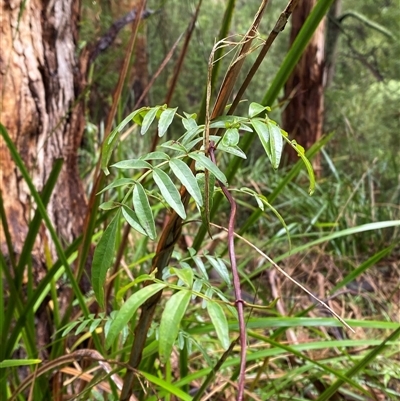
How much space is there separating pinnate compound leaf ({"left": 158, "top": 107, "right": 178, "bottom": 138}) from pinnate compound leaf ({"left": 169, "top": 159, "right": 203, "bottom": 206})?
0.03 metres

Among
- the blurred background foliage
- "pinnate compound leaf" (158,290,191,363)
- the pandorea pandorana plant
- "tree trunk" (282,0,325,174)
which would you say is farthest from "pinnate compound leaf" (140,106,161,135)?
"tree trunk" (282,0,325,174)

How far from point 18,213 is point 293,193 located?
1723mm

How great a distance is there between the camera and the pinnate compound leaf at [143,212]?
0.21 metres

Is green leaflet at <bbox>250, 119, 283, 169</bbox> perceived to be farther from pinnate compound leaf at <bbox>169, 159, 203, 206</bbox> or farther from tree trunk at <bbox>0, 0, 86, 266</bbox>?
tree trunk at <bbox>0, 0, 86, 266</bbox>

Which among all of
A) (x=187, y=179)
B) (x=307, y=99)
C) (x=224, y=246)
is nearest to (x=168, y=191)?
(x=187, y=179)

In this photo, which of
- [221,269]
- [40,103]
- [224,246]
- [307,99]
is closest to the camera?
[221,269]

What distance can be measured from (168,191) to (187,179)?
0.01m

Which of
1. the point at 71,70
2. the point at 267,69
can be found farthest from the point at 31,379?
the point at 267,69

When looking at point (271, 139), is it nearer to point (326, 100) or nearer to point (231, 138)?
point (231, 138)

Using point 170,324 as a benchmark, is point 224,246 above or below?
below

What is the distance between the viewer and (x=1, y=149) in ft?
2.67

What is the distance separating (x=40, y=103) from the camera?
2.90ft

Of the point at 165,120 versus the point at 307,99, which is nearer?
the point at 165,120

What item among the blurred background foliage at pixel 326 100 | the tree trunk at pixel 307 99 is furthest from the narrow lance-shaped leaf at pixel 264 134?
the tree trunk at pixel 307 99
